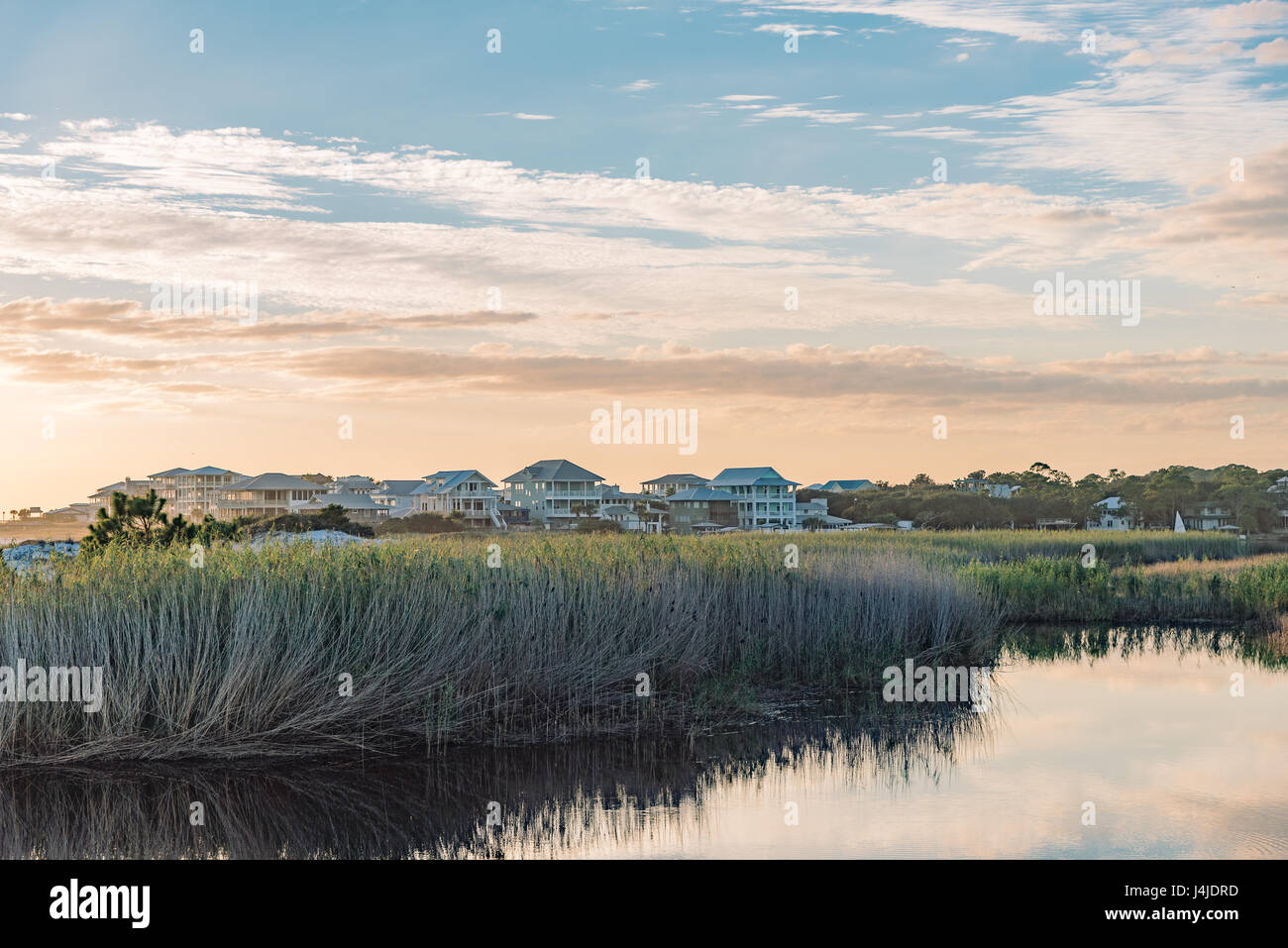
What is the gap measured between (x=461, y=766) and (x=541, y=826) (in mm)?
2060

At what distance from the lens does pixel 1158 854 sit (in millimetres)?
9000

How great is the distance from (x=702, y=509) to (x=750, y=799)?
60916 millimetres

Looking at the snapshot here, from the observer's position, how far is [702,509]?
71.3 metres

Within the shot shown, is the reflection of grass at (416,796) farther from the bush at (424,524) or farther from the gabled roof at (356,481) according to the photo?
the gabled roof at (356,481)

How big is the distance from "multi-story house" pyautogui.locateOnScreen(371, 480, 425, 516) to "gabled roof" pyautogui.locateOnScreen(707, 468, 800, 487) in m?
22.4

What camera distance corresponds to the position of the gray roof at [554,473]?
75875 mm

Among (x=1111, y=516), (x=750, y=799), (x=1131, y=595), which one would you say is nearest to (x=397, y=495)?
(x=1111, y=516)

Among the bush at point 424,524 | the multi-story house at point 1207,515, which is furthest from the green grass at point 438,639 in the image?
the multi-story house at point 1207,515

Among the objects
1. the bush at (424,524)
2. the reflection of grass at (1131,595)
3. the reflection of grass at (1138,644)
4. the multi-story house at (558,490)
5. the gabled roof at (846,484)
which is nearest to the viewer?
the reflection of grass at (1138,644)

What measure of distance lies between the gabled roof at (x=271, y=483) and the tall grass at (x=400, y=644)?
55.0 meters

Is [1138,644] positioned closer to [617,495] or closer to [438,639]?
[438,639]

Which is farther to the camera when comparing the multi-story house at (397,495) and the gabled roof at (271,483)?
the multi-story house at (397,495)
